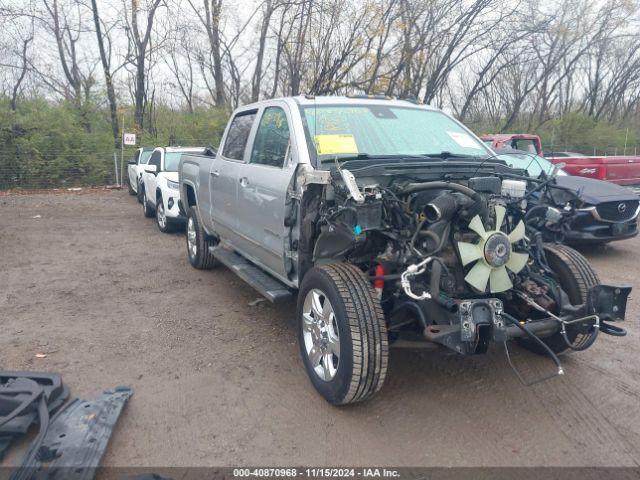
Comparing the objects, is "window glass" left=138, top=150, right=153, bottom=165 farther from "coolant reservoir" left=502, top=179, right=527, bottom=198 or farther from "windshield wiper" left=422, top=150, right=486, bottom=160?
"coolant reservoir" left=502, top=179, right=527, bottom=198

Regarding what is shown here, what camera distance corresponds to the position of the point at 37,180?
1720 centimetres

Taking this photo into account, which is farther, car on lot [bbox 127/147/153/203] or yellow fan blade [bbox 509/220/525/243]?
car on lot [bbox 127/147/153/203]

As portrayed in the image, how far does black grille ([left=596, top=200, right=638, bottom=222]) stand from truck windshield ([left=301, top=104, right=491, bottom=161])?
3.71 meters

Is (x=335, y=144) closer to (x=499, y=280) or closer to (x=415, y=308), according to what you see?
(x=415, y=308)

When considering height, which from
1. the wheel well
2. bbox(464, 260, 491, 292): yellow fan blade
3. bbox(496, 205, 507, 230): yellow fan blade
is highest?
bbox(496, 205, 507, 230): yellow fan blade

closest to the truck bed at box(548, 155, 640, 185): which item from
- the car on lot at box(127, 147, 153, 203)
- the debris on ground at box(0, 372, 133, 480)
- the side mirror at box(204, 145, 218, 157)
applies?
the side mirror at box(204, 145, 218, 157)

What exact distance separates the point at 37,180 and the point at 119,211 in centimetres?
644

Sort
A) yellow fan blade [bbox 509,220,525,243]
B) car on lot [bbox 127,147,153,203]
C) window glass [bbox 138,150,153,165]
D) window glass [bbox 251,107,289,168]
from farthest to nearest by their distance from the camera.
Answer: window glass [bbox 138,150,153,165] → car on lot [bbox 127,147,153,203] → window glass [bbox 251,107,289,168] → yellow fan blade [bbox 509,220,525,243]

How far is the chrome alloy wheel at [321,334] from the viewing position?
132 inches

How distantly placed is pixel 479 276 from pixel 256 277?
7.48 feet

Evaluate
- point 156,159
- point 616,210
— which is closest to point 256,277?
point 616,210

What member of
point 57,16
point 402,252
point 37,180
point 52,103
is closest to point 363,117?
point 402,252

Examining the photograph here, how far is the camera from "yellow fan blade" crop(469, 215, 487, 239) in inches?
121

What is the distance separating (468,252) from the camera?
3082 millimetres
